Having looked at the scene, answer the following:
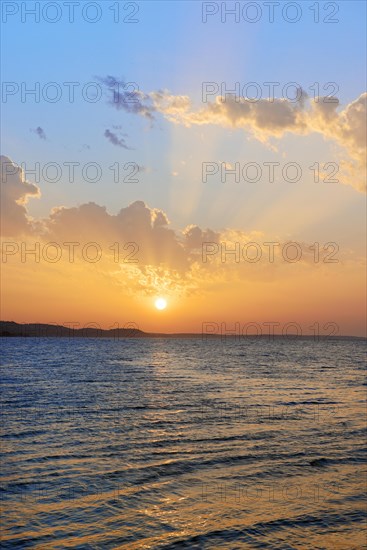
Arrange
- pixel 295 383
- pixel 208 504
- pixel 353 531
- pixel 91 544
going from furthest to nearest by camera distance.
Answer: pixel 295 383 → pixel 208 504 → pixel 353 531 → pixel 91 544

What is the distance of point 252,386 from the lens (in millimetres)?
62375

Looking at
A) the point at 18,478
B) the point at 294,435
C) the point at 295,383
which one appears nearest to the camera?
the point at 18,478

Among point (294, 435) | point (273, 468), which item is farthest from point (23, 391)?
point (273, 468)

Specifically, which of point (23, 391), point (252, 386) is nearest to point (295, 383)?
point (252, 386)

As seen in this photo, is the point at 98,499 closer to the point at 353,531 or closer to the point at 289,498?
the point at 289,498

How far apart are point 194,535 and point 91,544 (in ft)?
10.7

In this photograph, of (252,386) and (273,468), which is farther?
(252,386)

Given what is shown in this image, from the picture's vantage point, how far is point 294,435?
31.8 meters

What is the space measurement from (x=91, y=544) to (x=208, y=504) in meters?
5.09

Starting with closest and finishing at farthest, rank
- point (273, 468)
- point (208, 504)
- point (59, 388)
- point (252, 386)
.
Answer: point (208, 504), point (273, 468), point (59, 388), point (252, 386)

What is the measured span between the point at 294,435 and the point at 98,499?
16675 mm

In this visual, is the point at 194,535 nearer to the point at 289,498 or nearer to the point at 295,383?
the point at 289,498

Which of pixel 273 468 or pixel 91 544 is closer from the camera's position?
pixel 91 544

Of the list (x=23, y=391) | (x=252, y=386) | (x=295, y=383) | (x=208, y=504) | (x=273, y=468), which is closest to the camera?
(x=208, y=504)
